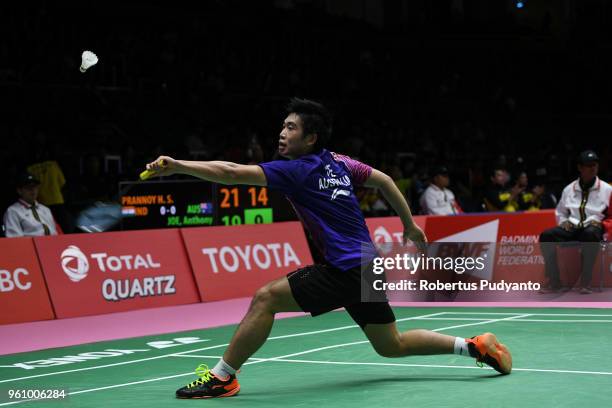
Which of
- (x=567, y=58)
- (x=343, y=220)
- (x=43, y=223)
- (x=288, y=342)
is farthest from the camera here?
(x=567, y=58)

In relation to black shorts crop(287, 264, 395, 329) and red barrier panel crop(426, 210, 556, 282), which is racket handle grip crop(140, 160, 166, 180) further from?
red barrier panel crop(426, 210, 556, 282)

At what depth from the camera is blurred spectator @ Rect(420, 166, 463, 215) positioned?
15.8 m

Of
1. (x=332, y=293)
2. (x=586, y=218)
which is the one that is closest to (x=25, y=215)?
(x=332, y=293)

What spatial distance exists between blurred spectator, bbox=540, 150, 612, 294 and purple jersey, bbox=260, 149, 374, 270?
7188 mm

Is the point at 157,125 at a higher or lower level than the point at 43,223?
higher

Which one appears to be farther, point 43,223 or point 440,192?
point 440,192

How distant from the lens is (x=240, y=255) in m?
13.4

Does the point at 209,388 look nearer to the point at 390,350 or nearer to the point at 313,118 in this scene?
the point at 390,350

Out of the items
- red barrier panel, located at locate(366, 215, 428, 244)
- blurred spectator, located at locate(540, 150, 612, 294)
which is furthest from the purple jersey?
red barrier panel, located at locate(366, 215, 428, 244)

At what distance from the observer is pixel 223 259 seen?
13234 mm

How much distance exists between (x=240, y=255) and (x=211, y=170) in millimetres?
7565

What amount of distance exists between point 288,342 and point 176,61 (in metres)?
Answer: 12.3

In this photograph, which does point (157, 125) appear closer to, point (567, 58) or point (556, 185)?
point (556, 185)

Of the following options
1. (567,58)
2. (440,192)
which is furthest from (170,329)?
(567,58)
